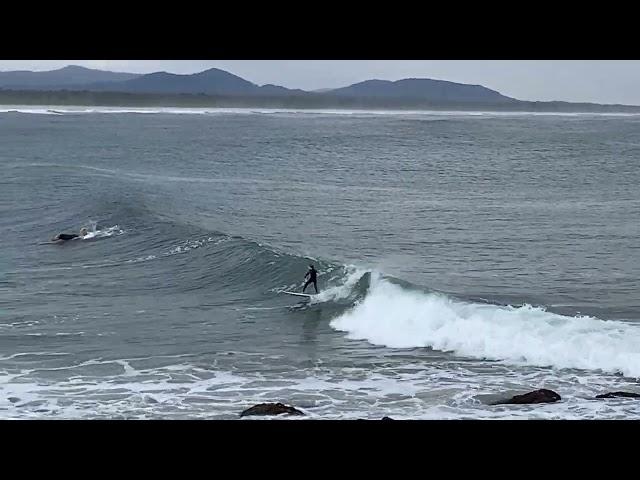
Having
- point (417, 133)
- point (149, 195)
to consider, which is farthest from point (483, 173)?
point (417, 133)

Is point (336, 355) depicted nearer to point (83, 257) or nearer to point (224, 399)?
point (224, 399)

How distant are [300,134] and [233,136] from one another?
11104 mm

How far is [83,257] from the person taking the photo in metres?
29.7

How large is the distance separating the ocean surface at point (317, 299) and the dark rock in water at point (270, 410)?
379 millimetres

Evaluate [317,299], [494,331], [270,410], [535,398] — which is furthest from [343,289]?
[270,410]

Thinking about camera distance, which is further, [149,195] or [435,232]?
[149,195]

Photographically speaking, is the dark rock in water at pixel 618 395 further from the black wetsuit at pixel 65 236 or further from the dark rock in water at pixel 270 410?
the black wetsuit at pixel 65 236

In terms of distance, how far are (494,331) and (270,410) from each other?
8140mm

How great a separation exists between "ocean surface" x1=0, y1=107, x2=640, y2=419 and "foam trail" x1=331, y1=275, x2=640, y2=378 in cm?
6

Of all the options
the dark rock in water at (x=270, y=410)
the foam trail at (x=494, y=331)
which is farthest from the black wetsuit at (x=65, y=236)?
the dark rock in water at (x=270, y=410)

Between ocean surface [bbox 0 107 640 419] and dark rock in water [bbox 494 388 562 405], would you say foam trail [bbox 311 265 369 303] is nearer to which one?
ocean surface [bbox 0 107 640 419]

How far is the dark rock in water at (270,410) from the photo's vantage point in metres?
14.0

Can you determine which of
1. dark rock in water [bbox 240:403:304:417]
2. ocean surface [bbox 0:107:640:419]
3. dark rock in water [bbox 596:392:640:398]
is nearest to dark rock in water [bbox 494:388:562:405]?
ocean surface [bbox 0:107:640:419]

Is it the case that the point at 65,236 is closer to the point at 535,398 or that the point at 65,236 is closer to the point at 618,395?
the point at 535,398
